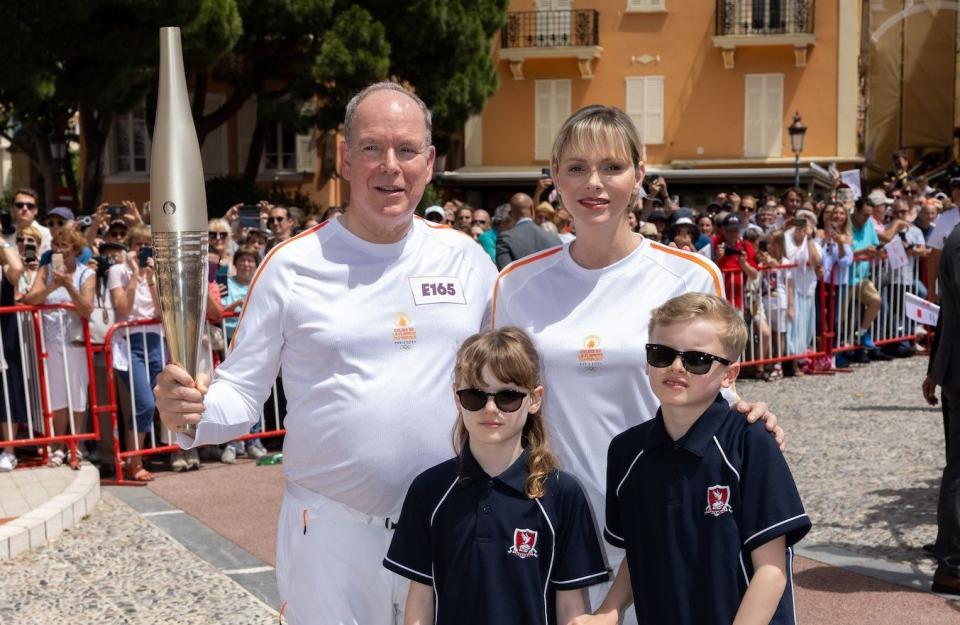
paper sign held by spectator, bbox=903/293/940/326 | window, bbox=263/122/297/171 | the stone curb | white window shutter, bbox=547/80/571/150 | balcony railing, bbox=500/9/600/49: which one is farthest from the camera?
white window shutter, bbox=547/80/571/150

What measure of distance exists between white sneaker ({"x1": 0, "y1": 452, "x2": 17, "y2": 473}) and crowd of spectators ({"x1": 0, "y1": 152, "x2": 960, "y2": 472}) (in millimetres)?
10

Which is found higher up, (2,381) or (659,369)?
(659,369)

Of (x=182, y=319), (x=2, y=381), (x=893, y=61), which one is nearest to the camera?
(x=182, y=319)

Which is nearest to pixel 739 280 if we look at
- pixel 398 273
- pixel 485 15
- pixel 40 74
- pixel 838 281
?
pixel 838 281

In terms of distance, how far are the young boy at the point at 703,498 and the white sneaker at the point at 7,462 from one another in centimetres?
671

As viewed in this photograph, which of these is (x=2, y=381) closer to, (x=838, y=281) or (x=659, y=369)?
(x=659, y=369)

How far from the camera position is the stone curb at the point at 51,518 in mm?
6715

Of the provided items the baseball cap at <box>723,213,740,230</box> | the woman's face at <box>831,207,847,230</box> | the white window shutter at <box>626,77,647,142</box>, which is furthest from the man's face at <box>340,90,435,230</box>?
the white window shutter at <box>626,77,647,142</box>

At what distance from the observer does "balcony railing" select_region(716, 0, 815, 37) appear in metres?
33.5

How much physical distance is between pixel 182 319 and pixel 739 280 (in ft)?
34.4

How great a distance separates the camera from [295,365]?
3.30 m

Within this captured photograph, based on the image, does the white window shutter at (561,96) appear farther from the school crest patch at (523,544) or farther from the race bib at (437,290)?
the school crest patch at (523,544)

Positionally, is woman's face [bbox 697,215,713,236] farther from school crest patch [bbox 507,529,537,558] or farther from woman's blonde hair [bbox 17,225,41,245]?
school crest patch [bbox 507,529,537,558]

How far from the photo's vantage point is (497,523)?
299 centimetres
